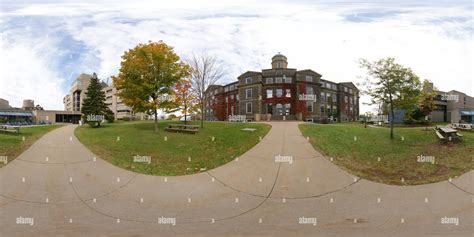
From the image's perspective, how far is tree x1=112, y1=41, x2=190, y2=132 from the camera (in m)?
13.2

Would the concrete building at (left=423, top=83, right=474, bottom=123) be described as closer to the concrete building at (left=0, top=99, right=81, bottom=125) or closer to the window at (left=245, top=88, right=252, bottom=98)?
the window at (left=245, top=88, right=252, bottom=98)

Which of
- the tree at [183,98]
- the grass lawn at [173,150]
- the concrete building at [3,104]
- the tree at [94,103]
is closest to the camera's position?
the grass lawn at [173,150]

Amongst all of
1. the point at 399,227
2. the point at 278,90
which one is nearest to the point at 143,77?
the point at 399,227

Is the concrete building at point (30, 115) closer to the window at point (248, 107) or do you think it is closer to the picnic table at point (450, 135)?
the window at point (248, 107)

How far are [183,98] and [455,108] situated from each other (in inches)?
685

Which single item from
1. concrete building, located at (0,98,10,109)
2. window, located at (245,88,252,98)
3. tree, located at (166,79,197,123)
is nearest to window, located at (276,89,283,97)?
window, located at (245,88,252,98)

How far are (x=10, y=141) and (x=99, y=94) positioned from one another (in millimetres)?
12876

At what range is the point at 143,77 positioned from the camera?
525 inches

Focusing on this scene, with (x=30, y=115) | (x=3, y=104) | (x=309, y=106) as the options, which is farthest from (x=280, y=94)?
(x=3, y=104)

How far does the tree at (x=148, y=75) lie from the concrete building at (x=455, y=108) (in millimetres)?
16329

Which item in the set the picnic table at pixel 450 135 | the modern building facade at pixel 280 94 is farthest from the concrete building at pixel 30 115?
the picnic table at pixel 450 135

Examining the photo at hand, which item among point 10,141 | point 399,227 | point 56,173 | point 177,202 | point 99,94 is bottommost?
point 399,227

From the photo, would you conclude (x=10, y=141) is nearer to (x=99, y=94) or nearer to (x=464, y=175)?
(x=99, y=94)

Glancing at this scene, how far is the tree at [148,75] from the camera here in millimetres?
13156
